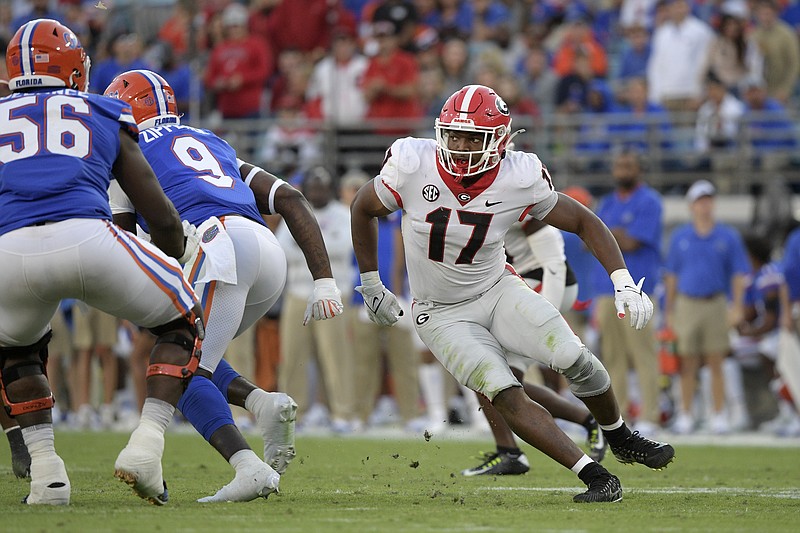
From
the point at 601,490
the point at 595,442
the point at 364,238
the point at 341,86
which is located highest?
the point at 341,86

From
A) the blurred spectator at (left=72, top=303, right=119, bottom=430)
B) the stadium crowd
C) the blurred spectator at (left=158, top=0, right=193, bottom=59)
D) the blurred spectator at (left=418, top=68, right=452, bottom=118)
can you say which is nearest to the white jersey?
the stadium crowd

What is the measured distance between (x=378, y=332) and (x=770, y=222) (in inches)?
174

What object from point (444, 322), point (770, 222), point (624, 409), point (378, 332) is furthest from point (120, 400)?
point (444, 322)

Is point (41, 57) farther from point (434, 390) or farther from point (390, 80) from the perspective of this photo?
point (390, 80)

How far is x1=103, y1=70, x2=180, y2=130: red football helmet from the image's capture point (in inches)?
246

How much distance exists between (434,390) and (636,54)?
5.03 m

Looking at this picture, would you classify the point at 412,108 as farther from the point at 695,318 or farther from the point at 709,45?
the point at 695,318

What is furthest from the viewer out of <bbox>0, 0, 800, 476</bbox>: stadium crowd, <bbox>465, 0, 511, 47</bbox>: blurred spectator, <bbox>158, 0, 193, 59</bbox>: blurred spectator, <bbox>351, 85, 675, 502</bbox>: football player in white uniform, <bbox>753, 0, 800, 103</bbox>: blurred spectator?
<bbox>158, 0, 193, 59</bbox>: blurred spectator

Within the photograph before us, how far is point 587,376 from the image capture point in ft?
19.7

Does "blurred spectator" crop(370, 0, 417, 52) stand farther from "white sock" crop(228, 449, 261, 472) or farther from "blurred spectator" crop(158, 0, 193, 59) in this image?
"white sock" crop(228, 449, 261, 472)

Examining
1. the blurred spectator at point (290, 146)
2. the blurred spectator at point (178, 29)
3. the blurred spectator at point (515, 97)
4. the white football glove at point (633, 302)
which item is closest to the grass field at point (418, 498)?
the white football glove at point (633, 302)

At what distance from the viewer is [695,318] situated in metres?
11.8

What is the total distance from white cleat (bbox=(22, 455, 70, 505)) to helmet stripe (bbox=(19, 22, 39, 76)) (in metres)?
1.60

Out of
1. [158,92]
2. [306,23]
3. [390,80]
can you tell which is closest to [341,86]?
[390,80]
